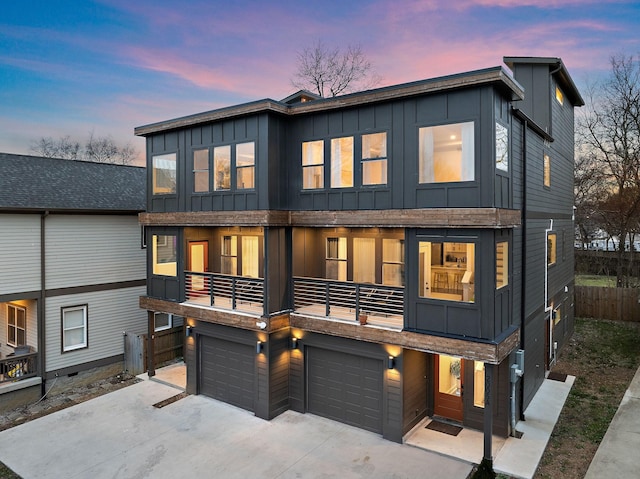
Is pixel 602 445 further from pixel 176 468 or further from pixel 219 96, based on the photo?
pixel 219 96

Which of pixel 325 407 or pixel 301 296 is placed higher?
pixel 301 296

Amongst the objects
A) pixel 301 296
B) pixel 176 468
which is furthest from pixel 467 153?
pixel 176 468

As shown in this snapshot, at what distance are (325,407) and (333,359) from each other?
129 cm

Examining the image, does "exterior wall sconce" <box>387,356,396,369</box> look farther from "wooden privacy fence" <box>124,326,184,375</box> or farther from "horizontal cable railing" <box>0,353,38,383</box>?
"horizontal cable railing" <box>0,353,38,383</box>

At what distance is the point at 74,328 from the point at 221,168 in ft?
24.3

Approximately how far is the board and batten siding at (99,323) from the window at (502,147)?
12.6 m

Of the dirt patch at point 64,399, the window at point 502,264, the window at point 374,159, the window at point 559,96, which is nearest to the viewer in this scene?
the window at point 502,264

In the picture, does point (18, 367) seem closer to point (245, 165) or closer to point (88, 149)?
point (245, 165)

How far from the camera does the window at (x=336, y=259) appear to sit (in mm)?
10969

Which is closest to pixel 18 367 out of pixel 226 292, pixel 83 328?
pixel 83 328

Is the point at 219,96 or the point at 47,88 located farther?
the point at 219,96

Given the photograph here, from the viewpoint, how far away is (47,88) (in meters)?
29.5

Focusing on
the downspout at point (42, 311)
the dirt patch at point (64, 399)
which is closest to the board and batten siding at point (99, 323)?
the downspout at point (42, 311)

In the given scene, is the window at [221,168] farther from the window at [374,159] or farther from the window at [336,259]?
the window at [374,159]
